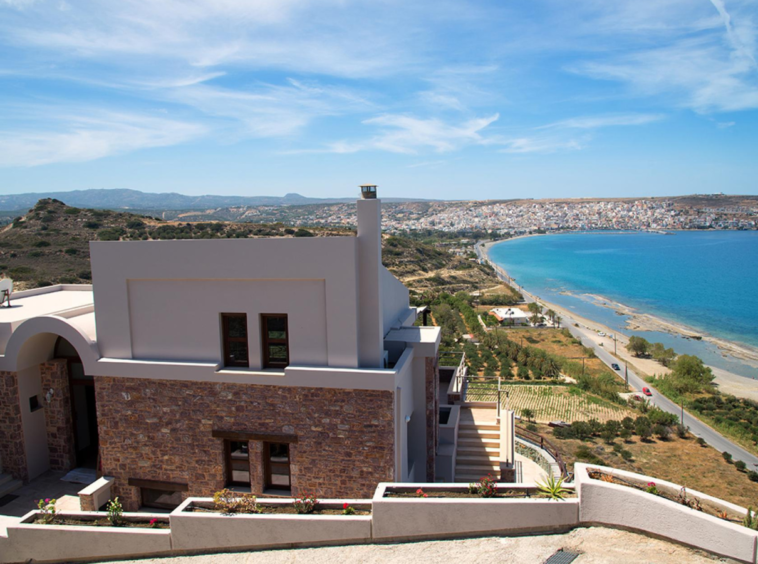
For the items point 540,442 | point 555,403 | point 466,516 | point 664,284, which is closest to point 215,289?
point 466,516

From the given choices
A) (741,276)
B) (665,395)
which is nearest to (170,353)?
(665,395)

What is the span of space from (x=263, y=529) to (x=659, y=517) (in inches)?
216

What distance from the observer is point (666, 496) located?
22.0 feet

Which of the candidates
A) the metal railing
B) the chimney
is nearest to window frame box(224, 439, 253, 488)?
the chimney

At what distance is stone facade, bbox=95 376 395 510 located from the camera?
9211 mm

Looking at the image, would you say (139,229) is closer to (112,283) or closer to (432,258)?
(112,283)

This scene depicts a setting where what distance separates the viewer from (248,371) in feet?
32.0

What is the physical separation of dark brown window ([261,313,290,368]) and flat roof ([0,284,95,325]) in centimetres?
580

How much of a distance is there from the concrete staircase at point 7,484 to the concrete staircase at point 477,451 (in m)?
9.88

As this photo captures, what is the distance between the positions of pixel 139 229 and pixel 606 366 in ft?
155

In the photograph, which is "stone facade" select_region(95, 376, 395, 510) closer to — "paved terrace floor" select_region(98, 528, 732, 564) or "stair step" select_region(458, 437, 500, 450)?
"paved terrace floor" select_region(98, 528, 732, 564)

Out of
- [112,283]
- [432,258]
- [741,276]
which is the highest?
[112,283]

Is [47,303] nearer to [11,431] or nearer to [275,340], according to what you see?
[11,431]

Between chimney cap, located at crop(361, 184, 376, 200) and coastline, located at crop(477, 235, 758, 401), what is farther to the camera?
coastline, located at crop(477, 235, 758, 401)
